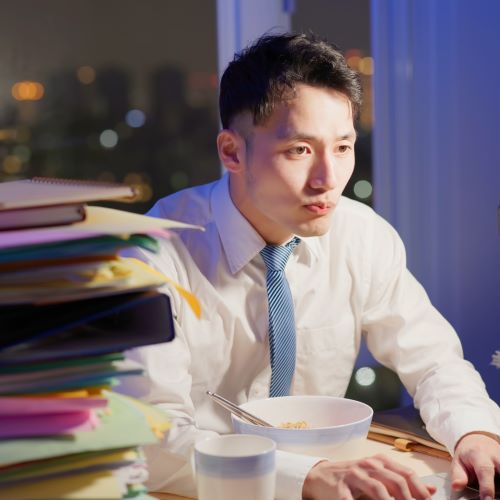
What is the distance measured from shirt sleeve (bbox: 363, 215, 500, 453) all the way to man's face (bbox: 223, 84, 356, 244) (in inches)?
13.1

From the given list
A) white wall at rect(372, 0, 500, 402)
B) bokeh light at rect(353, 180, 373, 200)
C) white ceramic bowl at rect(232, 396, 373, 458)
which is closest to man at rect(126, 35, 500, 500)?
white ceramic bowl at rect(232, 396, 373, 458)

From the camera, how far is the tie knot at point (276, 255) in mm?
1746

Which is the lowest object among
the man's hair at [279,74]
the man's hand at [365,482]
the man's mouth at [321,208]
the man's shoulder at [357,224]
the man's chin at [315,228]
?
the man's hand at [365,482]

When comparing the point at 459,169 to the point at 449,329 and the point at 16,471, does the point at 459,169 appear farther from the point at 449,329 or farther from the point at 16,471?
the point at 16,471

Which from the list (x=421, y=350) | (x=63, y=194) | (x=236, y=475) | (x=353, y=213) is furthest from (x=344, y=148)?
(x=63, y=194)

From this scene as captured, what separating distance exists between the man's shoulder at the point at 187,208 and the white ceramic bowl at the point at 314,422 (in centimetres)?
47

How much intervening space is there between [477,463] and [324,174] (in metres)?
0.56

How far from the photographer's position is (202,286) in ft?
5.63

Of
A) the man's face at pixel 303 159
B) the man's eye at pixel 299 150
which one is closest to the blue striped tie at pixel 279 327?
the man's face at pixel 303 159

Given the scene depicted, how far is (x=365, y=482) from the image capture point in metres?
1.17

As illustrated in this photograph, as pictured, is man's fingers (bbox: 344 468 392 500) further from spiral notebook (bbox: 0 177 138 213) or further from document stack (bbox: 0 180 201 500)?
spiral notebook (bbox: 0 177 138 213)

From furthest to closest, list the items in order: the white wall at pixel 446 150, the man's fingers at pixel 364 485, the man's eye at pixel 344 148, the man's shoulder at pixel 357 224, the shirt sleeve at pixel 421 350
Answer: the white wall at pixel 446 150 < the man's shoulder at pixel 357 224 < the man's eye at pixel 344 148 < the shirt sleeve at pixel 421 350 < the man's fingers at pixel 364 485

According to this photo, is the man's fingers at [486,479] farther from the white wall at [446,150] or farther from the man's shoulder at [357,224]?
the white wall at [446,150]

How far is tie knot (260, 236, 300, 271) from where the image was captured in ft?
5.73
